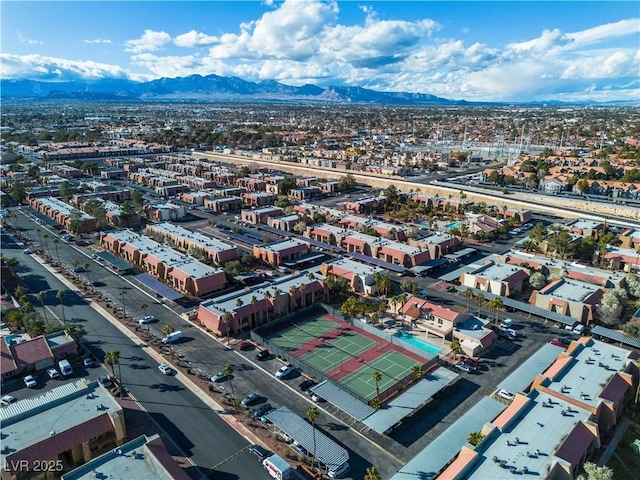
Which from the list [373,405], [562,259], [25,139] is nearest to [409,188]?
[562,259]

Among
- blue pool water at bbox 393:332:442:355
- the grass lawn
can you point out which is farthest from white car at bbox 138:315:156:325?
the grass lawn

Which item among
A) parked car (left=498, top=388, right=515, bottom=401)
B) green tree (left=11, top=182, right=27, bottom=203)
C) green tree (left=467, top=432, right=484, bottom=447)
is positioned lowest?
parked car (left=498, top=388, right=515, bottom=401)

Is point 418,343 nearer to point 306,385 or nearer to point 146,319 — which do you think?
point 306,385

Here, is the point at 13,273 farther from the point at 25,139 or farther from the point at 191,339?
the point at 25,139

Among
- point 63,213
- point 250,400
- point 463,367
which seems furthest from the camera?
point 63,213

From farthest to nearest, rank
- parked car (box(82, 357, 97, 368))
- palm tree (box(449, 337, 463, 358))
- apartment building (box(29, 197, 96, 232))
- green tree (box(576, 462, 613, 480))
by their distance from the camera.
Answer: apartment building (box(29, 197, 96, 232)), parked car (box(82, 357, 97, 368)), palm tree (box(449, 337, 463, 358)), green tree (box(576, 462, 613, 480))

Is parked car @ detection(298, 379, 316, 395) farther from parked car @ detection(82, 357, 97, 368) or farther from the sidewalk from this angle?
parked car @ detection(82, 357, 97, 368)

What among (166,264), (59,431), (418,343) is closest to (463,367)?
(418,343)
